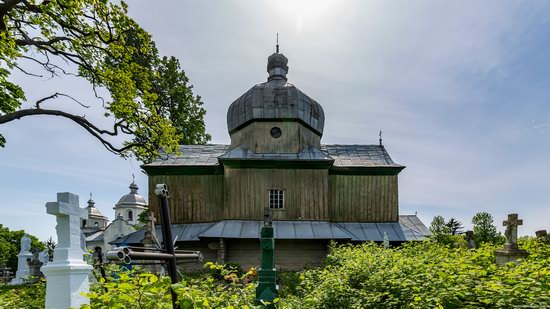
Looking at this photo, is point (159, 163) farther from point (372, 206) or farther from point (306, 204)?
point (372, 206)

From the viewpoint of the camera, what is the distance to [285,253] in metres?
14.6

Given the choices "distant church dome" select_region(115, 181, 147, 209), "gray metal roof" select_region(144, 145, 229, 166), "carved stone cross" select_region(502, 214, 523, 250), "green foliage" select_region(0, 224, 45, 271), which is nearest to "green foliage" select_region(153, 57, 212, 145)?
"gray metal roof" select_region(144, 145, 229, 166)

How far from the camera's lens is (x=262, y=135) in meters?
16.6

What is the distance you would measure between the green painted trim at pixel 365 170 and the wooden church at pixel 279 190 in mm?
53

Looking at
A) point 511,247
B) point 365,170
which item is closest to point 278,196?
point 365,170

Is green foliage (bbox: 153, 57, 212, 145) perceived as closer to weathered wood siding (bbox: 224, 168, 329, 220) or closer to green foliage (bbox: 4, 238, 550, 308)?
weathered wood siding (bbox: 224, 168, 329, 220)

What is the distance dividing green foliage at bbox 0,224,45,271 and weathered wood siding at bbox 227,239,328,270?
126 ft

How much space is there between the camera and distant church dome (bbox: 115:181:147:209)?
140 ft

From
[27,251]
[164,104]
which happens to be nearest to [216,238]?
[164,104]

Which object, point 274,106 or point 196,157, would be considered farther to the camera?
point 196,157

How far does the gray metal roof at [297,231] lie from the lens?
1409cm

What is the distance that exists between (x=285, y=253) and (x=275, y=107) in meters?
7.53

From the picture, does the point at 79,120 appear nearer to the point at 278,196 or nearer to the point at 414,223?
the point at 278,196

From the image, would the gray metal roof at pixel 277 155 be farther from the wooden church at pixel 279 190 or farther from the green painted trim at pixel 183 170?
the green painted trim at pixel 183 170
